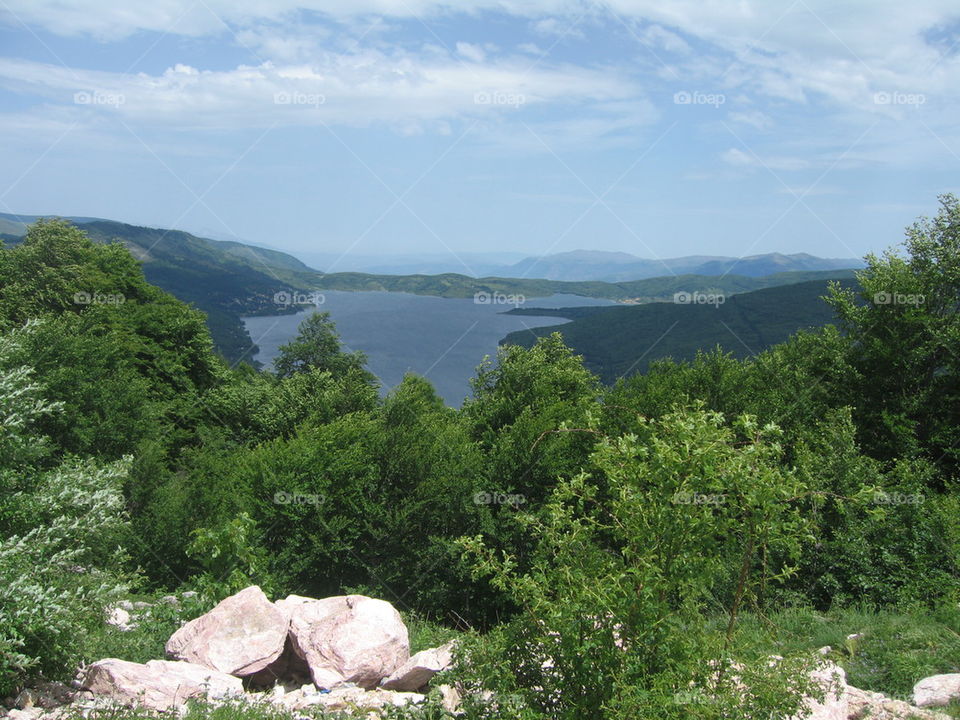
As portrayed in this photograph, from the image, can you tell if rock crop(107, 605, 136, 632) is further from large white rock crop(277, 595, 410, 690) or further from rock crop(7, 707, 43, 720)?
rock crop(7, 707, 43, 720)

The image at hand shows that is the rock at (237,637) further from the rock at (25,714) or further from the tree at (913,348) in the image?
the tree at (913,348)

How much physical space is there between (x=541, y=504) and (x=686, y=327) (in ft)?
323

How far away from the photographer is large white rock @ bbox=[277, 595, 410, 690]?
10.1 metres

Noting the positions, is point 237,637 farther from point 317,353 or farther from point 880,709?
point 317,353

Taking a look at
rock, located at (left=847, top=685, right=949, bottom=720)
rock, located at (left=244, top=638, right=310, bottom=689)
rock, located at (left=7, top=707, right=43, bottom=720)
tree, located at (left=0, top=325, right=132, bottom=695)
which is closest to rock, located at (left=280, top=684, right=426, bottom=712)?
rock, located at (left=244, top=638, right=310, bottom=689)

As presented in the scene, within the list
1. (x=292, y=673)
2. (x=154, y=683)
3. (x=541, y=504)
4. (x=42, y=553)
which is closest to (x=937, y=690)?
(x=292, y=673)

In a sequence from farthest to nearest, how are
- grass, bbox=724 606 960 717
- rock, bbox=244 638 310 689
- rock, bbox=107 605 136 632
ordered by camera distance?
rock, bbox=107 605 136 632 < rock, bbox=244 638 310 689 < grass, bbox=724 606 960 717

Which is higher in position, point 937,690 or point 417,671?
point 937,690

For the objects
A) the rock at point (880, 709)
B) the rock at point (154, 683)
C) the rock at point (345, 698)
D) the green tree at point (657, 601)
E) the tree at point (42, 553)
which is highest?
the green tree at point (657, 601)

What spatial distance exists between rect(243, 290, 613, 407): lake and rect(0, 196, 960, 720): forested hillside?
4067 cm

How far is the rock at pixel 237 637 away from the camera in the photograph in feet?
33.0

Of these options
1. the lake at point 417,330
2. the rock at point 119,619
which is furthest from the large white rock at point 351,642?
the lake at point 417,330

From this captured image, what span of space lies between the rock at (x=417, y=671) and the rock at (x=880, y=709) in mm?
5122

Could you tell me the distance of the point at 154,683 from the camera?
880 cm
